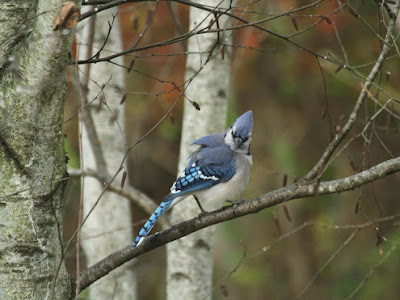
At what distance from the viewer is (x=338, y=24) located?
7.81 m

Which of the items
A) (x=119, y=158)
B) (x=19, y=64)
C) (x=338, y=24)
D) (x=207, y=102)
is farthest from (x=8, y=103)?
(x=338, y=24)

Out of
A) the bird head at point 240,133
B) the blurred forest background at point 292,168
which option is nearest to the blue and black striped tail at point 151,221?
the bird head at point 240,133

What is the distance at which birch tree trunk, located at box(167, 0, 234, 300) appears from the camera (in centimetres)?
423

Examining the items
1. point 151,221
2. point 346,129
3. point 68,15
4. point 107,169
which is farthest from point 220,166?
point 68,15

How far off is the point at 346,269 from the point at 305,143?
1.84m

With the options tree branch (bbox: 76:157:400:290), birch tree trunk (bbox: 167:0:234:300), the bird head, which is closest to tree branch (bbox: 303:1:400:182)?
tree branch (bbox: 76:157:400:290)

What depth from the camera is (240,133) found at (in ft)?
12.8

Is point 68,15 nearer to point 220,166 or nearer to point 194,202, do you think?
point 220,166

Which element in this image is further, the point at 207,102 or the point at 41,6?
the point at 207,102

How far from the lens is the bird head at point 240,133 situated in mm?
3838

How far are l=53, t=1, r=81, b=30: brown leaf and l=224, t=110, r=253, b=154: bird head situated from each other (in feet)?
6.29

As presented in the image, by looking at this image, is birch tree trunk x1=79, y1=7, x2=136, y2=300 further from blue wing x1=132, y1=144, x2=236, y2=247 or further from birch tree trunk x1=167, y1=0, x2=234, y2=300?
blue wing x1=132, y1=144, x2=236, y2=247

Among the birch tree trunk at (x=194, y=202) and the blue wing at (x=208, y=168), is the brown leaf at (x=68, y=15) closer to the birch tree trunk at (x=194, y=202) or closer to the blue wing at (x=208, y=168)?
the blue wing at (x=208, y=168)

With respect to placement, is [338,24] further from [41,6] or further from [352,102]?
[41,6]
